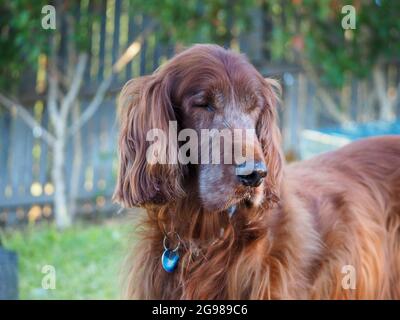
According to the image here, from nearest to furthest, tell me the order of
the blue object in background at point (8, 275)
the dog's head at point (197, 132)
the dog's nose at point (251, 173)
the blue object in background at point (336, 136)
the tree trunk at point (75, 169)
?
the dog's nose at point (251, 173) < the dog's head at point (197, 132) < the blue object in background at point (8, 275) < the blue object in background at point (336, 136) < the tree trunk at point (75, 169)

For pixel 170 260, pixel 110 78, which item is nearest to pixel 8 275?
pixel 170 260

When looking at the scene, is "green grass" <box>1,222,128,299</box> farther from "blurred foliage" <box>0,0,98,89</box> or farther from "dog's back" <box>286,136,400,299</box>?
"blurred foliage" <box>0,0,98,89</box>

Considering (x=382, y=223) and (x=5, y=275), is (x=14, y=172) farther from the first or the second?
(x=382, y=223)

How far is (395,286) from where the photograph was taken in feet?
12.3

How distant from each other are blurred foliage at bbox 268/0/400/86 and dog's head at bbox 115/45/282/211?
517cm

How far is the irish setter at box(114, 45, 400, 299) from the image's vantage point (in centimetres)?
317

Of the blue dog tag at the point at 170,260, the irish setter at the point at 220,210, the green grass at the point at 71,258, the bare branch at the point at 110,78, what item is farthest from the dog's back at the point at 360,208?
the bare branch at the point at 110,78

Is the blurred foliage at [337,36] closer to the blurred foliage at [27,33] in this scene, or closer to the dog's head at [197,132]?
the blurred foliage at [27,33]

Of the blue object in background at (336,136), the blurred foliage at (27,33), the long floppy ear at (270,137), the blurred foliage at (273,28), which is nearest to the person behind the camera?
the long floppy ear at (270,137)

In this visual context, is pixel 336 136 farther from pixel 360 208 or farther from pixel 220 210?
pixel 220 210

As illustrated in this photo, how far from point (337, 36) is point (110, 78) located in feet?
8.94

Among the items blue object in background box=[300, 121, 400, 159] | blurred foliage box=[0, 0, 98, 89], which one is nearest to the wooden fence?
blurred foliage box=[0, 0, 98, 89]

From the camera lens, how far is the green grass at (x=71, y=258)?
532 cm

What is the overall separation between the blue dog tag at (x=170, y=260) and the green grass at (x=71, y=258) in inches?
55.2
